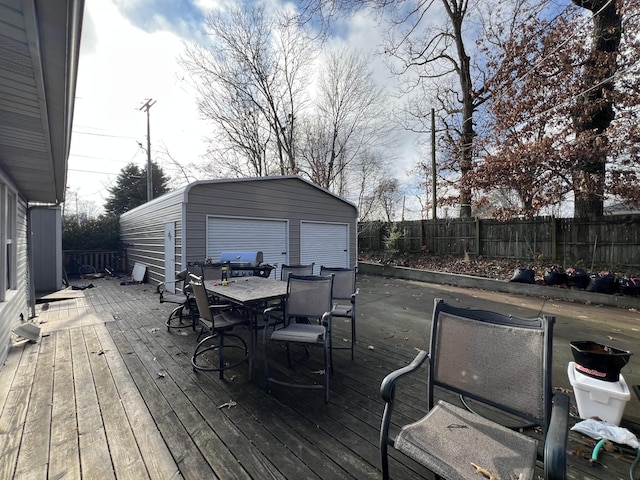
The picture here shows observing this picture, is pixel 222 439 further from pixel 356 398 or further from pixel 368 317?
pixel 368 317

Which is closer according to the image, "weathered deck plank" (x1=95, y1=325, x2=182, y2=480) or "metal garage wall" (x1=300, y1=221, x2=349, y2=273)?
"weathered deck plank" (x1=95, y1=325, x2=182, y2=480)

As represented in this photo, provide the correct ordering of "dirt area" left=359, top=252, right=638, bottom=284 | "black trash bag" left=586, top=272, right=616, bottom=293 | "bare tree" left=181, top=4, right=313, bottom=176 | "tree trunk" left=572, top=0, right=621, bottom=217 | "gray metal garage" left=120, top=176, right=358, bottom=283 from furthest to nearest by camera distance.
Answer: "bare tree" left=181, top=4, right=313, bottom=176, "dirt area" left=359, top=252, right=638, bottom=284, "tree trunk" left=572, top=0, right=621, bottom=217, "gray metal garage" left=120, top=176, right=358, bottom=283, "black trash bag" left=586, top=272, right=616, bottom=293

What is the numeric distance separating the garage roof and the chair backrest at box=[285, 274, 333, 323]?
7.21 ft

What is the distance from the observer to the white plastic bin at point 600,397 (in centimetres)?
194

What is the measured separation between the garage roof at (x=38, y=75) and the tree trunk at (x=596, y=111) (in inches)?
367

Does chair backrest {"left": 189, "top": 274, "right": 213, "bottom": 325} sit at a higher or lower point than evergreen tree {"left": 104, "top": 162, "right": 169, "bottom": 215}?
lower

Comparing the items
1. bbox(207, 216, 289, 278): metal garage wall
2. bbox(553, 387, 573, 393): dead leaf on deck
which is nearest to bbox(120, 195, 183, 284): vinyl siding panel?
bbox(207, 216, 289, 278): metal garage wall

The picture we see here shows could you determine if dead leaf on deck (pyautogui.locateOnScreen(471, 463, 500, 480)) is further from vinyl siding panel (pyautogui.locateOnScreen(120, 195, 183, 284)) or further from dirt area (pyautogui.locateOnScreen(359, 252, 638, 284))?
dirt area (pyautogui.locateOnScreen(359, 252, 638, 284))

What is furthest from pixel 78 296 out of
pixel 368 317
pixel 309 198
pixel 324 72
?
pixel 324 72

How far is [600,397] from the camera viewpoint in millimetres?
2004

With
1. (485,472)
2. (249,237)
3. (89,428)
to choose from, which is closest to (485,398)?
(485,472)

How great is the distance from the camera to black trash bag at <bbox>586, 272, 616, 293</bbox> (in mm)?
5785

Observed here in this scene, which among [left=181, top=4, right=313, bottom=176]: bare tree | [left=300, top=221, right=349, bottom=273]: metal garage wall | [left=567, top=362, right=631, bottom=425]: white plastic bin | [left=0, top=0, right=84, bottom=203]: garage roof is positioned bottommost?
[left=567, top=362, right=631, bottom=425]: white plastic bin

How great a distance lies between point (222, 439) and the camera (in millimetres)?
1899
